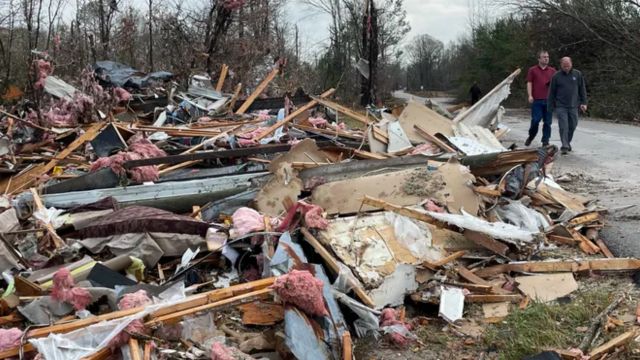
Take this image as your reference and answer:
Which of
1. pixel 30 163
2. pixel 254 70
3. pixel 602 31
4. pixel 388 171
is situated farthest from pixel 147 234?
pixel 602 31

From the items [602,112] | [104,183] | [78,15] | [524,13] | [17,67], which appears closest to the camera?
[104,183]

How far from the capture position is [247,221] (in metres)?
4.62

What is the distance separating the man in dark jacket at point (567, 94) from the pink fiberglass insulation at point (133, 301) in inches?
301

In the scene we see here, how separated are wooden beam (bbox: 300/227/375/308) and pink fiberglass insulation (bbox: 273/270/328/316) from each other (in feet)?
1.61

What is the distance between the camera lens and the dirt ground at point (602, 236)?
3.46 metres

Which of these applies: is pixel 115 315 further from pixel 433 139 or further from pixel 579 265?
pixel 433 139

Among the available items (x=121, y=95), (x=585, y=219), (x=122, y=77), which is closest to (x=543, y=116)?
(x=585, y=219)

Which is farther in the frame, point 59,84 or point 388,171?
point 59,84

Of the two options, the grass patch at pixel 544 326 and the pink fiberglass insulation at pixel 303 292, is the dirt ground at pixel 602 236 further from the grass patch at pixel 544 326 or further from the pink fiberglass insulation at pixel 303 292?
the pink fiberglass insulation at pixel 303 292

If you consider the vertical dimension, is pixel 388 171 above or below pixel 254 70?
below

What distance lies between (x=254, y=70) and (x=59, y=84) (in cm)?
842

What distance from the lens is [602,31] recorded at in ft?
79.9

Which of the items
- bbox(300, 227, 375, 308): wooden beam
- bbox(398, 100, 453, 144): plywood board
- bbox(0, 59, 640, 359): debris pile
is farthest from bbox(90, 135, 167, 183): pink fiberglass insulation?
bbox(398, 100, 453, 144): plywood board

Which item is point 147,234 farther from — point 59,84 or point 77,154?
point 59,84
